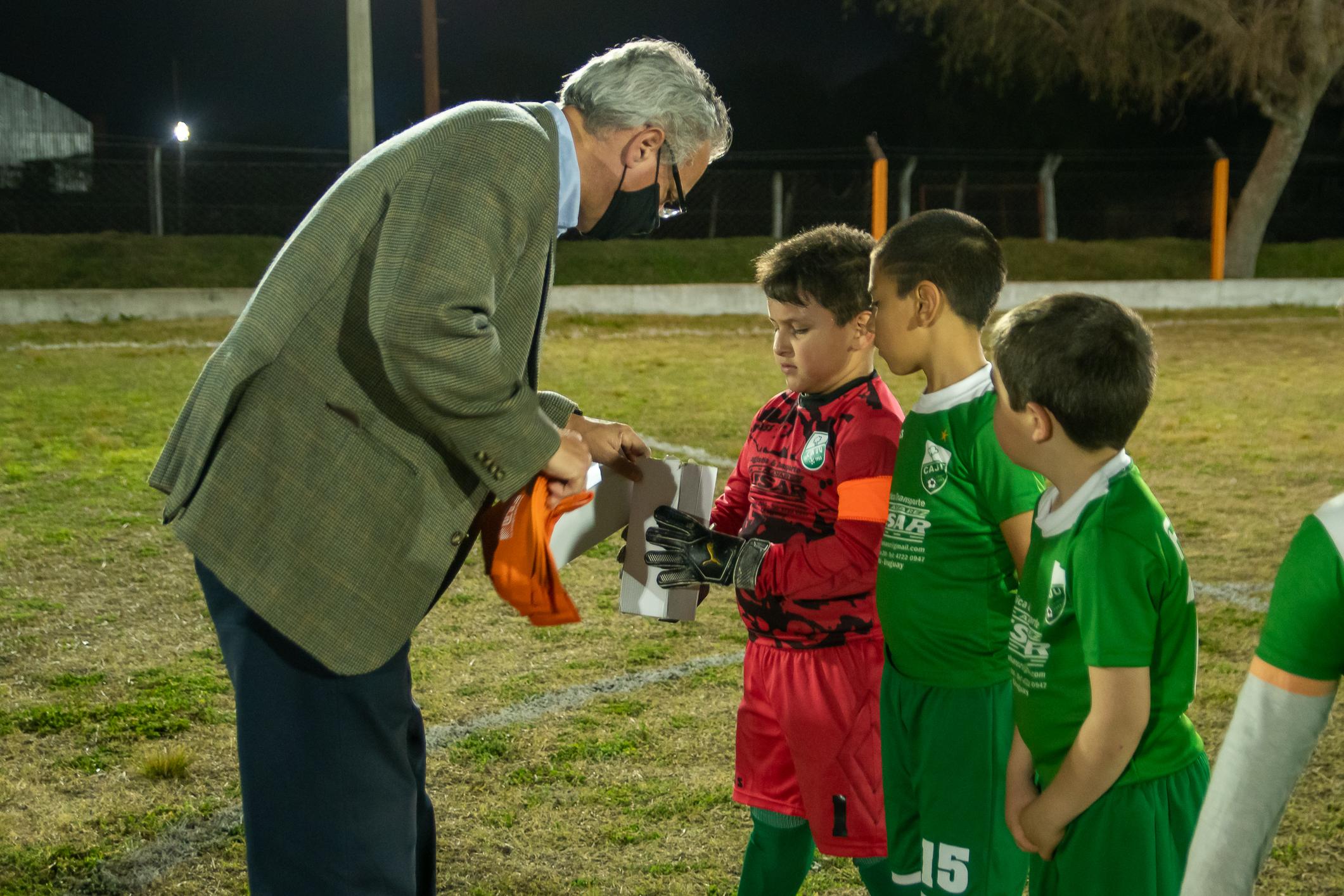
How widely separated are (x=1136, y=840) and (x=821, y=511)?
→ 0.91 meters

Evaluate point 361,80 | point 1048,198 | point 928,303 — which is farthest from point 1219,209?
point 928,303

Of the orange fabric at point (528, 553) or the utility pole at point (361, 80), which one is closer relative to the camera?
the orange fabric at point (528, 553)

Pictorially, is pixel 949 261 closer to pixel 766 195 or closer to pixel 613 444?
pixel 613 444

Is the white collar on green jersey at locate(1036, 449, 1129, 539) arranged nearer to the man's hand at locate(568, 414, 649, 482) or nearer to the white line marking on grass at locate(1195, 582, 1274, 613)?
the man's hand at locate(568, 414, 649, 482)

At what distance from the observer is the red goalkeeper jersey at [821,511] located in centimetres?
233

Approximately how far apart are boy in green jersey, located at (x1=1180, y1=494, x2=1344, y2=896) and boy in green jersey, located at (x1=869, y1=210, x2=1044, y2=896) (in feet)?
3.28

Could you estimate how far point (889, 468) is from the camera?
7.72 ft

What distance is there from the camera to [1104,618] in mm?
1635

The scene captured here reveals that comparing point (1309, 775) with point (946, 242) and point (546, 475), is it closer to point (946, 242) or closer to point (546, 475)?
point (946, 242)

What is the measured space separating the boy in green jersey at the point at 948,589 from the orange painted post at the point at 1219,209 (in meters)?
19.8

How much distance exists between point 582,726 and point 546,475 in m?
1.85

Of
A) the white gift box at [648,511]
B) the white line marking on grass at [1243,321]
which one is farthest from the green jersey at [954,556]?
the white line marking on grass at [1243,321]

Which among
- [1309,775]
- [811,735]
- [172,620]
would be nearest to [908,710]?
[811,735]

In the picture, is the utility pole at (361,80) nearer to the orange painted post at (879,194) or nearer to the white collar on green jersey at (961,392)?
the orange painted post at (879,194)
